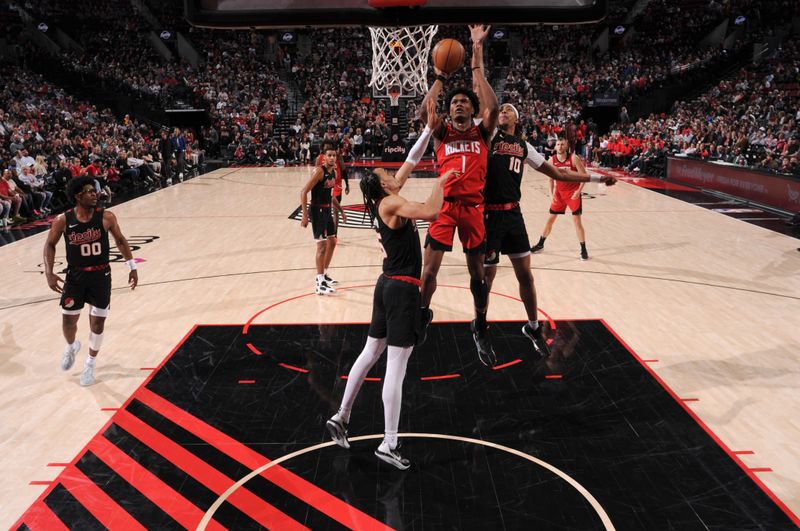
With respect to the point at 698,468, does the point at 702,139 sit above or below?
above

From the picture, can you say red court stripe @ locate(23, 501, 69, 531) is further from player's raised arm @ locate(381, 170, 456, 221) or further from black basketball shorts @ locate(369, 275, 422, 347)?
player's raised arm @ locate(381, 170, 456, 221)

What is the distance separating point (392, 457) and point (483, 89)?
2687mm

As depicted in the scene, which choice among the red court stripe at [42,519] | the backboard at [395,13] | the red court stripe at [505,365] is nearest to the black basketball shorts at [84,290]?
the red court stripe at [42,519]

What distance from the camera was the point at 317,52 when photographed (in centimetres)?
3167

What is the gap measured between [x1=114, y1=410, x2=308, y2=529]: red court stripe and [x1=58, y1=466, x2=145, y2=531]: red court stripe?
1.52ft

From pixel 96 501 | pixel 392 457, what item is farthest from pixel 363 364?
pixel 96 501

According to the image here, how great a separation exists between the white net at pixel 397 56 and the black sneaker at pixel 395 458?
12584mm

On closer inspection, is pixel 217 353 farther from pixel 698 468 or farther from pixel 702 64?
pixel 702 64

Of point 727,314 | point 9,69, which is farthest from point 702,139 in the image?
point 9,69

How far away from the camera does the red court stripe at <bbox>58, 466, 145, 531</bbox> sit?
362cm

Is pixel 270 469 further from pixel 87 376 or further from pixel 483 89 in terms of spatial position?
pixel 483 89

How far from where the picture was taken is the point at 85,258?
5367 mm

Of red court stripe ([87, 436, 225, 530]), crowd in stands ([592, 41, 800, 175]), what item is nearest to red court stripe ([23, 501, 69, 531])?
red court stripe ([87, 436, 225, 530])

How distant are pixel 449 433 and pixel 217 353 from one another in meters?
2.54
